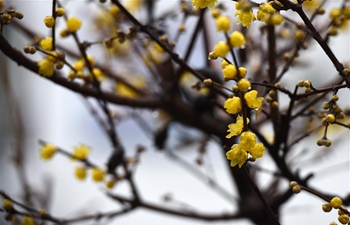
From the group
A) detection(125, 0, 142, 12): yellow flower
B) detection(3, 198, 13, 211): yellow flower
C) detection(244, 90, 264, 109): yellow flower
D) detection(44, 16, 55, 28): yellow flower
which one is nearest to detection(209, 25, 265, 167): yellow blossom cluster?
detection(244, 90, 264, 109): yellow flower

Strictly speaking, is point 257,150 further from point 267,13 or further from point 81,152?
point 81,152

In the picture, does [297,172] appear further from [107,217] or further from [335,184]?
[335,184]

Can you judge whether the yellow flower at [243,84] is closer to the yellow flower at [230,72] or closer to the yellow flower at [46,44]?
the yellow flower at [230,72]

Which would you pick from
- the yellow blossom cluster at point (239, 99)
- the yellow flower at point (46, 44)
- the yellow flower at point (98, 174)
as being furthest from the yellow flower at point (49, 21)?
the yellow flower at point (98, 174)

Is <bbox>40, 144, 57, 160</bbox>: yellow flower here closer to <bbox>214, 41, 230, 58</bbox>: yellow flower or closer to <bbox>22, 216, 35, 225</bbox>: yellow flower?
<bbox>22, 216, 35, 225</bbox>: yellow flower

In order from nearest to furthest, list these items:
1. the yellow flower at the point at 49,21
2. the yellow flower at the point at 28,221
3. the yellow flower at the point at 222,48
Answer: the yellow flower at the point at 222,48
the yellow flower at the point at 49,21
the yellow flower at the point at 28,221

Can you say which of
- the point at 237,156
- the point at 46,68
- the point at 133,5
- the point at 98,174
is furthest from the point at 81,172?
the point at 133,5

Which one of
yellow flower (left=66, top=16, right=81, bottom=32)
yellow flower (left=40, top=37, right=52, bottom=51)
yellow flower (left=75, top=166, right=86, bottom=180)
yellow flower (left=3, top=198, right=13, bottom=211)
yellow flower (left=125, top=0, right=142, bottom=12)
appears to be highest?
yellow flower (left=125, top=0, right=142, bottom=12)
